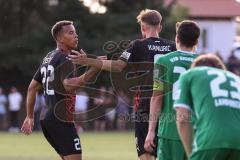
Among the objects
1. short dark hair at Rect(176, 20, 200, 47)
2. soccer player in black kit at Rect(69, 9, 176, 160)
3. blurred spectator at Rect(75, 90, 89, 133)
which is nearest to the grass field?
blurred spectator at Rect(75, 90, 89, 133)

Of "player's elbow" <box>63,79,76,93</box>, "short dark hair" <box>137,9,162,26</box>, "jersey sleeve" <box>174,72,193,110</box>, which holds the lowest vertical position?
"player's elbow" <box>63,79,76,93</box>

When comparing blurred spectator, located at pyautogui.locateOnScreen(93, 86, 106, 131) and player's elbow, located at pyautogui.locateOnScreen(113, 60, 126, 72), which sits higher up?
player's elbow, located at pyautogui.locateOnScreen(113, 60, 126, 72)

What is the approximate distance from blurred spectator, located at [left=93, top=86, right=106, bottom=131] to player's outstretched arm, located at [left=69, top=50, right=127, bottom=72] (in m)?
21.8

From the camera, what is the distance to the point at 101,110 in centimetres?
3381

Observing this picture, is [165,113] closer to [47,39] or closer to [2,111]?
[2,111]

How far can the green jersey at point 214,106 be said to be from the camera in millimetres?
6527

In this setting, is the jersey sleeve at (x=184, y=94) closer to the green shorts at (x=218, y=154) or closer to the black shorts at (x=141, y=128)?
the green shorts at (x=218, y=154)

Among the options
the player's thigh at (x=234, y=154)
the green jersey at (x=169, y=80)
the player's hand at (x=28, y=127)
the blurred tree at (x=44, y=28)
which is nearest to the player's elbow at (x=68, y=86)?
the player's hand at (x=28, y=127)

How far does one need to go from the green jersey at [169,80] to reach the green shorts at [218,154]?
5.03 feet

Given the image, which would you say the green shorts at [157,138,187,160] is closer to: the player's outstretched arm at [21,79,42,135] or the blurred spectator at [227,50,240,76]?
the player's outstretched arm at [21,79,42,135]

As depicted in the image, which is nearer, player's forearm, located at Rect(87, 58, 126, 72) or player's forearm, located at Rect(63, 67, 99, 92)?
player's forearm, located at Rect(63, 67, 99, 92)

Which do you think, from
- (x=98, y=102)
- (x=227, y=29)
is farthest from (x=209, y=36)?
(x=98, y=102)

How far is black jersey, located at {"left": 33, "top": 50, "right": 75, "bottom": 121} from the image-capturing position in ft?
31.1

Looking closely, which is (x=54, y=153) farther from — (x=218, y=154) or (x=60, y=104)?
(x=218, y=154)
